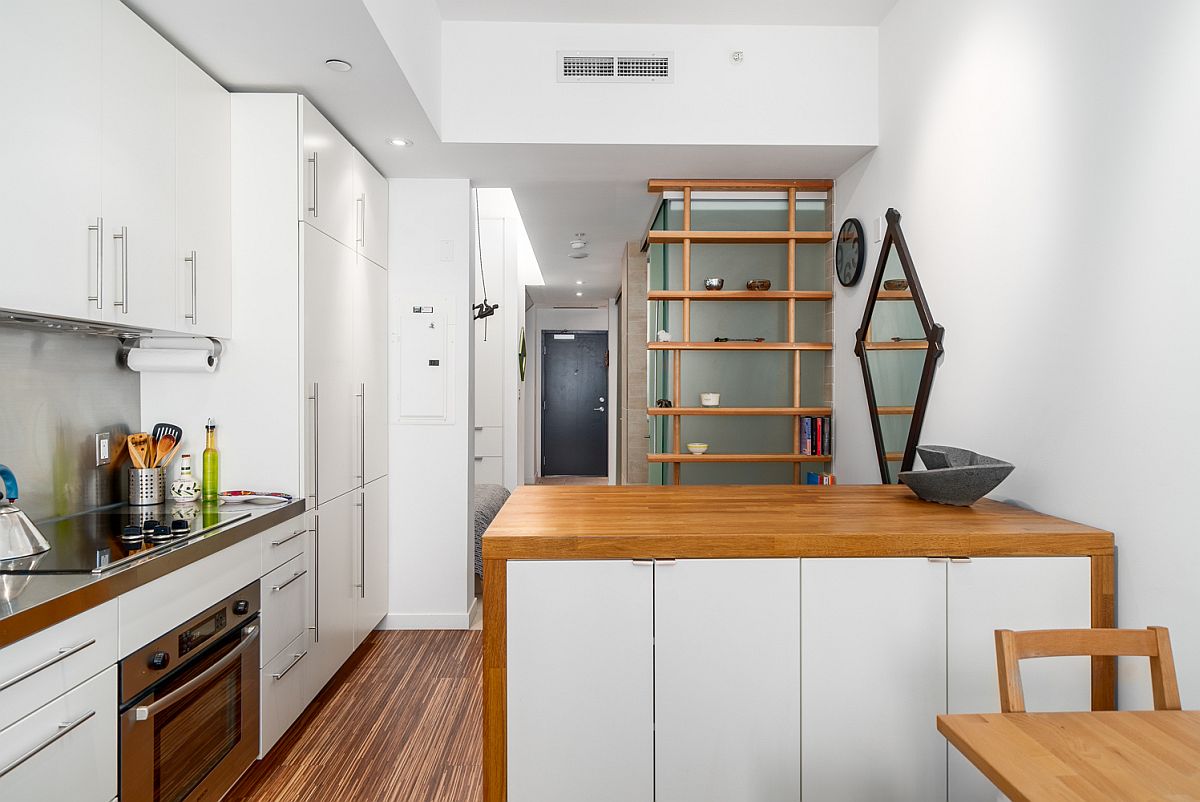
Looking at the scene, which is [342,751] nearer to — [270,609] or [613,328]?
[270,609]

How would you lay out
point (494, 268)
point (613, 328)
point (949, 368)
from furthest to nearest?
point (613, 328), point (494, 268), point (949, 368)

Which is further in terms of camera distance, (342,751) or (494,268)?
(494,268)

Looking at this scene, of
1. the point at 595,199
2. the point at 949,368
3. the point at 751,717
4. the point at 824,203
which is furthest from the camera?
the point at 595,199

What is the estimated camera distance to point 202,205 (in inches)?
97.1

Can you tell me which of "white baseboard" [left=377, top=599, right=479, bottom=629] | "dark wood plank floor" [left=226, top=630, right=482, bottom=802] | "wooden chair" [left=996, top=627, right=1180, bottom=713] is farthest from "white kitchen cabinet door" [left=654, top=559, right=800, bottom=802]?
"white baseboard" [left=377, top=599, right=479, bottom=629]

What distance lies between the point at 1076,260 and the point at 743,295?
6.30 feet

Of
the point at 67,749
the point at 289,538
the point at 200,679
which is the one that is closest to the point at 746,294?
the point at 289,538

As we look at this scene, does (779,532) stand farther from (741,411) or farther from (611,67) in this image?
(611,67)


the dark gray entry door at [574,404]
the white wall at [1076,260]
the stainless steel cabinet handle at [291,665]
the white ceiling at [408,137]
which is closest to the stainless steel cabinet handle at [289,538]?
the stainless steel cabinet handle at [291,665]

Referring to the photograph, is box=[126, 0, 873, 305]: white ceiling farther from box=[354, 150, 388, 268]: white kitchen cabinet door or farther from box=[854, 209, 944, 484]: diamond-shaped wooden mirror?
box=[854, 209, 944, 484]: diamond-shaped wooden mirror

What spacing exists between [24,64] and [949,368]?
288 cm

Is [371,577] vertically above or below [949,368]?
below

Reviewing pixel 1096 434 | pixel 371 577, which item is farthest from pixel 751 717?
pixel 371 577

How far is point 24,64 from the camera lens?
165 cm
